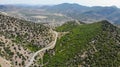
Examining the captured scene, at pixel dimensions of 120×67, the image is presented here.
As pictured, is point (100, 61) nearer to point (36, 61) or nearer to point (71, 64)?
point (71, 64)

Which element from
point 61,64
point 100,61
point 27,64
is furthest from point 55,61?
point 100,61

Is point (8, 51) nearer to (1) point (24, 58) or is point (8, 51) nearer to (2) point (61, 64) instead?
(1) point (24, 58)

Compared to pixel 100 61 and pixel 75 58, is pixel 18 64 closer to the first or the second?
pixel 75 58

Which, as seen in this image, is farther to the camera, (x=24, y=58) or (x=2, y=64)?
(x=24, y=58)

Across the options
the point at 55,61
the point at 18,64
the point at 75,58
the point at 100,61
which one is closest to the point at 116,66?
the point at 100,61

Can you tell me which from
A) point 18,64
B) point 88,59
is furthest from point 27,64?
point 88,59

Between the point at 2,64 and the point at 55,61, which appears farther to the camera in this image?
the point at 55,61

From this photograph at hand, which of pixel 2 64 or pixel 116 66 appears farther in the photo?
pixel 116 66
